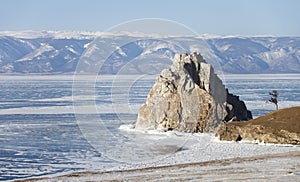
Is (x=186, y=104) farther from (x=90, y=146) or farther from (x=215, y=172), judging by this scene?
(x=215, y=172)

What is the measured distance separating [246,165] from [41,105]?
1745 inches

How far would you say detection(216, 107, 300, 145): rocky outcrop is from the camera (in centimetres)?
3666

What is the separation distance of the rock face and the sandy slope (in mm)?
15518

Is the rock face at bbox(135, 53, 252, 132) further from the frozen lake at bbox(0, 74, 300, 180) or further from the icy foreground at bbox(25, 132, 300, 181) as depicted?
the icy foreground at bbox(25, 132, 300, 181)

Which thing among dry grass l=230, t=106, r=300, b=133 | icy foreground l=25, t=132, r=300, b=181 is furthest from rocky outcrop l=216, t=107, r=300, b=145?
icy foreground l=25, t=132, r=300, b=181

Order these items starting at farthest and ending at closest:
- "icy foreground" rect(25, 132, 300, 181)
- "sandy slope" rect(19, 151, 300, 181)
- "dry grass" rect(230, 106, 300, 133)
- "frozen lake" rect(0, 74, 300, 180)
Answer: "dry grass" rect(230, 106, 300, 133)
"frozen lake" rect(0, 74, 300, 180)
"icy foreground" rect(25, 132, 300, 181)
"sandy slope" rect(19, 151, 300, 181)

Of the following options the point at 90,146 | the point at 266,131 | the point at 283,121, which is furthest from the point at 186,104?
the point at 90,146

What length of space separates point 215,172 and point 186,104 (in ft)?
65.8

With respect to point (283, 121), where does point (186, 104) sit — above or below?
above

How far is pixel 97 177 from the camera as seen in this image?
83.7 ft

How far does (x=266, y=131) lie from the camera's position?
37344 millimetres

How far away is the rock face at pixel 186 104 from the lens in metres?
45.0

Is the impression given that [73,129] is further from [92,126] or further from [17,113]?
[17,113]

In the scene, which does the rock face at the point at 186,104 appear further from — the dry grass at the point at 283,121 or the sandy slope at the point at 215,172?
the sandy slope at the point at 215,172
